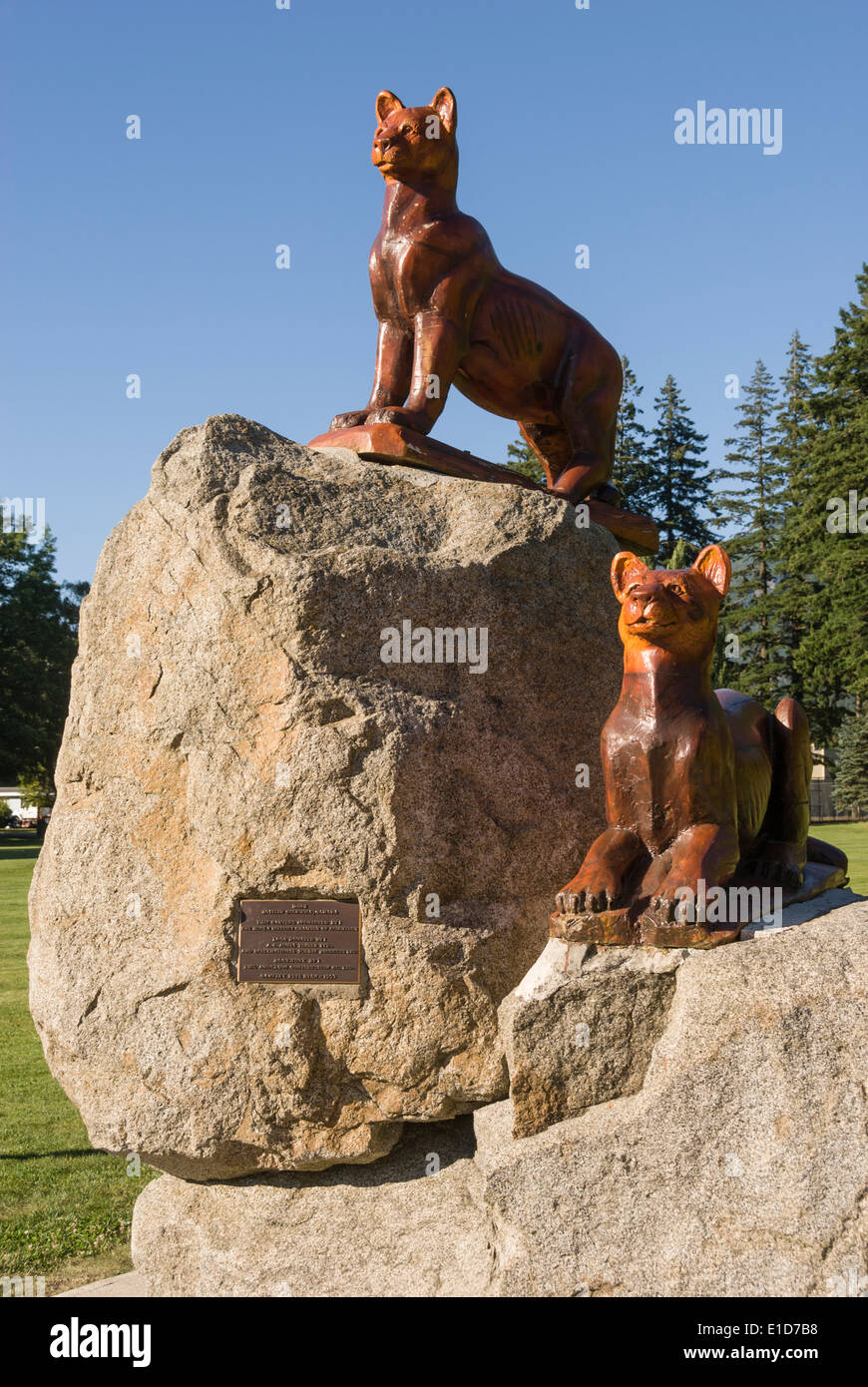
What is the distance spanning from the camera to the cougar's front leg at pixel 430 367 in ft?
16.9

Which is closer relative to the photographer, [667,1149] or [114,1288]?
[667,1149]

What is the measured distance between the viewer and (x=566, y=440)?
586 cm

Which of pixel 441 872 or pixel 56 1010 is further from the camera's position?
pixel 56 1010

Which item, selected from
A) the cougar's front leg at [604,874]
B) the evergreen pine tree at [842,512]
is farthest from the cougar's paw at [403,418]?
the evergreen pine tree at [842,512]

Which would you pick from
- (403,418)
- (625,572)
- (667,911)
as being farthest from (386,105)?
(667,911)

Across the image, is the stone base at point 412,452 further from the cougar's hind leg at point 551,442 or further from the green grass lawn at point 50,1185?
the green grass lawn at point 50,1185

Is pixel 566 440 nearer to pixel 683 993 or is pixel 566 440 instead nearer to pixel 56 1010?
pixel 683 993

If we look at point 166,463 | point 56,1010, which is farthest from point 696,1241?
point 166,463

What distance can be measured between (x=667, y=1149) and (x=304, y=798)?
1.66 metres

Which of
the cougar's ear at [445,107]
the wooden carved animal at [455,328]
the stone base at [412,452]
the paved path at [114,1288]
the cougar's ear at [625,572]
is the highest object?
the cougar's ear at [445,107]

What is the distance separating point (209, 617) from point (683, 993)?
7.08 ft

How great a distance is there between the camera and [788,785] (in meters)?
4.73

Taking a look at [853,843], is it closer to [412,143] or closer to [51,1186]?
[51,1186]

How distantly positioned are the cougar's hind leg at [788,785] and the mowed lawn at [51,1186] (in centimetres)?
319
